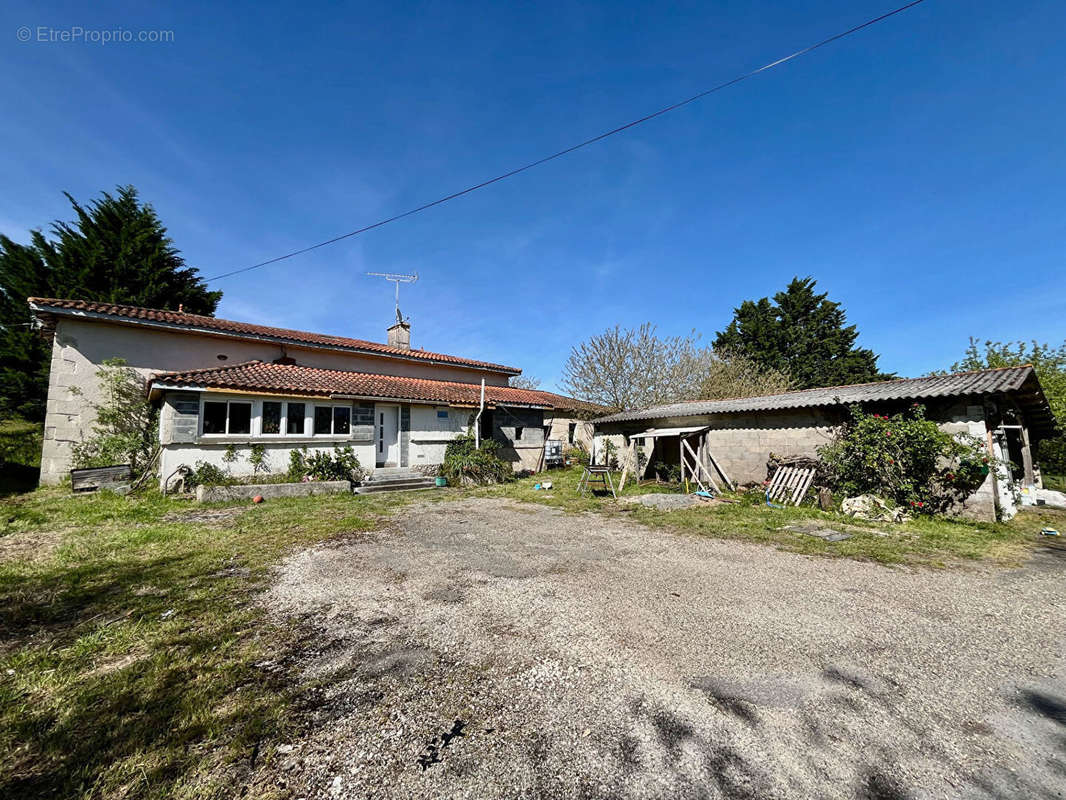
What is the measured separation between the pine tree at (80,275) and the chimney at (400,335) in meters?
10.3

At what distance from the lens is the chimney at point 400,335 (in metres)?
20.8

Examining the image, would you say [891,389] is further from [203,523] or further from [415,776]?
[203,523]

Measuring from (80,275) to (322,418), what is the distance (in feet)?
47.9

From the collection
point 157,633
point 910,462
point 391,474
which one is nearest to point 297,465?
point 391,474

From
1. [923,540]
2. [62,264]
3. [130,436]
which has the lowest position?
[923,540]

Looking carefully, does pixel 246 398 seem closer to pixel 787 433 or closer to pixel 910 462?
pixel 787 433

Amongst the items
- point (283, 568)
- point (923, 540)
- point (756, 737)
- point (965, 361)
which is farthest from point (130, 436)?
point (965, 361)

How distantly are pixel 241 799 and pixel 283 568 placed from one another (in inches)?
156

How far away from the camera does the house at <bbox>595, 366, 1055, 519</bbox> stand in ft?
27.8

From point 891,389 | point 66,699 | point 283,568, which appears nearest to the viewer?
point 66,699

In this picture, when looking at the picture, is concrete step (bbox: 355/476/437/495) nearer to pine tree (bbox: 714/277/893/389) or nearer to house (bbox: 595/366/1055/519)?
house (bbox: 595/366/1055/519)

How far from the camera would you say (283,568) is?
5.36 m

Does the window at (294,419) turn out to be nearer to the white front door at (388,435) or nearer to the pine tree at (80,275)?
the white front door at (388,435)

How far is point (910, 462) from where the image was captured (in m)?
8.91
